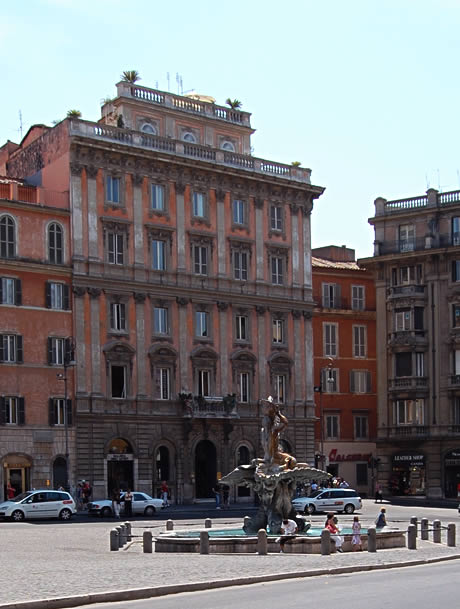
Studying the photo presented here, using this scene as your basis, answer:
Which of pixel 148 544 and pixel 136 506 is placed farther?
pixel 136 506

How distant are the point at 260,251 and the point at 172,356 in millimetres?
9805

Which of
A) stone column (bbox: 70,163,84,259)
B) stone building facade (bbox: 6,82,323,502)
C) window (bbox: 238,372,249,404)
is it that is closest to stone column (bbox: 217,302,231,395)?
stone building facade (bbox: 6,82,323,502)

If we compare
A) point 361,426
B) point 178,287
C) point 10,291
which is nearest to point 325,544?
point 10,291

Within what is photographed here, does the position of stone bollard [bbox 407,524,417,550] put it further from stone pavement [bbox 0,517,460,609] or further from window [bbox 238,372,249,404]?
window [bbox 238,372,249,404]

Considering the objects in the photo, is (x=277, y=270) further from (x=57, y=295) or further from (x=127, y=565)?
(x=127, y=565)

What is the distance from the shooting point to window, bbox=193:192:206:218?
70.2 meters

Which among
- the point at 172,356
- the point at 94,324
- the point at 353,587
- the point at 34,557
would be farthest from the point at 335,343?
the point at 353,587

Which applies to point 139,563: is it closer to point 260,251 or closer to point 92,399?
point 92,399

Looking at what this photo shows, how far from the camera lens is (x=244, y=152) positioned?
76062mm

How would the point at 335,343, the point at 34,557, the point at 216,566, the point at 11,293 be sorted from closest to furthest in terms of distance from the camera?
the point at 216,566, the point at 34,557, the point at 11,293, the point at 335,343

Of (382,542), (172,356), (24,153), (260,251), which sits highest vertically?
(24,153)

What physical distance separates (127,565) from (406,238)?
55585 millimetres

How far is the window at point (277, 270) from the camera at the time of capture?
241ft

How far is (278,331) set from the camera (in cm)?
7338
